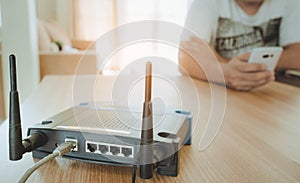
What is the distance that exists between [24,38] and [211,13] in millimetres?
1307

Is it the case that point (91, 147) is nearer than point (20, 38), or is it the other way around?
point (91, 147)

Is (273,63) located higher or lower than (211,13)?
lower

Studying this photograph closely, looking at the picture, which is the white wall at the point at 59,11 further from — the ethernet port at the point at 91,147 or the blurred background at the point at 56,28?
the ethernet port at the point at 91,147

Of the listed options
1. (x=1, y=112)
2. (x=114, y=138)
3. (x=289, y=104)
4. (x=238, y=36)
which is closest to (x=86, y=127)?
(x=114, y=138)

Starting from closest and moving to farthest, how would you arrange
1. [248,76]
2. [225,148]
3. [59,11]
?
[225,148], [248,76], [59,11]

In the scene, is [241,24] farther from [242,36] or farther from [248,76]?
[248,76]

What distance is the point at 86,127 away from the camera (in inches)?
16.3

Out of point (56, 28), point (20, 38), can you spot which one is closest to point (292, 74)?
point (20, 38)

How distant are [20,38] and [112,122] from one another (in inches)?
74.5

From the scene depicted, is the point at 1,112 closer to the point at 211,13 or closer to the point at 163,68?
the point at 211,13

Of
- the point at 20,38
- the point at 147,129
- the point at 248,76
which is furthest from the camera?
the point at 20,38

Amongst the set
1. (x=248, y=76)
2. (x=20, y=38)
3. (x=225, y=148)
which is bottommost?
(x=225, y=148)

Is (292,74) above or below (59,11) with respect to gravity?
below

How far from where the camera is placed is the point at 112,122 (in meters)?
0.45
